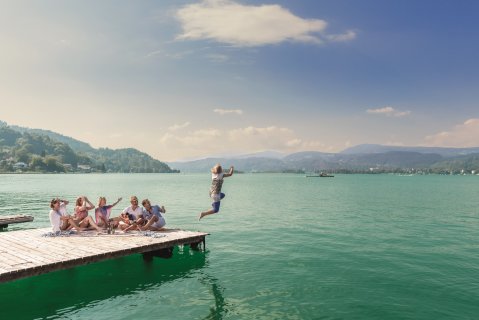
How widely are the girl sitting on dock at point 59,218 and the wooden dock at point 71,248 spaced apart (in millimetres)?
660

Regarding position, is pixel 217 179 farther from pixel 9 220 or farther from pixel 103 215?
pixel 9 220

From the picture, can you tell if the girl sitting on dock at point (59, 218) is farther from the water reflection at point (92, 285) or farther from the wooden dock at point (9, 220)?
the wooden dock at point (9, 220)

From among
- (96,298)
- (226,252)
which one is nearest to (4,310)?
(96,298)

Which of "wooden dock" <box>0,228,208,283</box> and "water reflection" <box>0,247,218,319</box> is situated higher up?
"wooden dock" <box>0,228,208,283</box>

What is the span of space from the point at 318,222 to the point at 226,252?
1746 cm

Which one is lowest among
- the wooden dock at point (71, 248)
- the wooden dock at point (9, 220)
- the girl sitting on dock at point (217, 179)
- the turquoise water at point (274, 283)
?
the turquoise water at point (274, 283)

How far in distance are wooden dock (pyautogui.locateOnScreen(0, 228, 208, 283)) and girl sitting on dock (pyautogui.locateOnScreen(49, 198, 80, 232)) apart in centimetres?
66

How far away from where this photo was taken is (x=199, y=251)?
22.4 meters

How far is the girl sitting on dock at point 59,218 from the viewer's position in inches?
732

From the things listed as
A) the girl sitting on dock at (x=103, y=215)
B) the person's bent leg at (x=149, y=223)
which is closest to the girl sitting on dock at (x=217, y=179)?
the person's bent leg at (x=149, y=223)

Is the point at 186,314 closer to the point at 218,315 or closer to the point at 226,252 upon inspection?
the point at 218,315

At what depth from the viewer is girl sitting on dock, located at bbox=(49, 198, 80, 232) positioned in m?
18.6

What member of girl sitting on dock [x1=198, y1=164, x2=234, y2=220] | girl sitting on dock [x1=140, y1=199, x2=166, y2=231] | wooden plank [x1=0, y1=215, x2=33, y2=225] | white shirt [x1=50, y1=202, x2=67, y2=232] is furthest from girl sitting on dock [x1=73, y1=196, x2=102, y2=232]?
wooden plank [x1=0, y1=215, x2=33, y2=225]

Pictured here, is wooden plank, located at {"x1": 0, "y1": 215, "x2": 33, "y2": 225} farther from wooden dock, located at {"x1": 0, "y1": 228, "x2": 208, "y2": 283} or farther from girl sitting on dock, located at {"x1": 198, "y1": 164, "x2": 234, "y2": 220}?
girl sitting on dock, located at {"x1": 198, "y1": 164, "x2": 234, "y2": 220}
